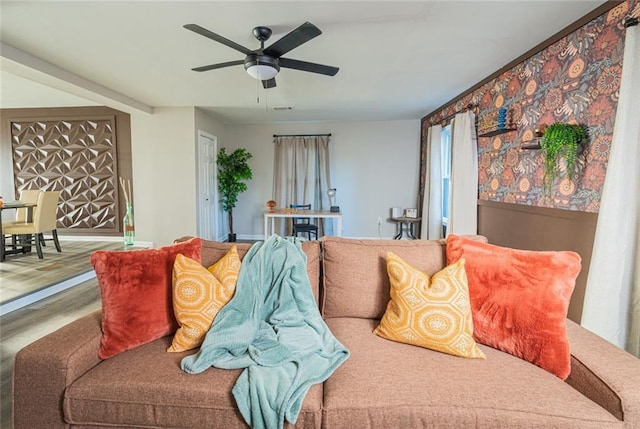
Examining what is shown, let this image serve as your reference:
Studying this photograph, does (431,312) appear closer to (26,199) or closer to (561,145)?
(561,145)

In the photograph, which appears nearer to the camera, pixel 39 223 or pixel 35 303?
pixel 35 303

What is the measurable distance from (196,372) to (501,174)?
10.4 ft

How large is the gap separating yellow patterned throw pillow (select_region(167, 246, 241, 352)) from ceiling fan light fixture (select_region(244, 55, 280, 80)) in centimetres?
160

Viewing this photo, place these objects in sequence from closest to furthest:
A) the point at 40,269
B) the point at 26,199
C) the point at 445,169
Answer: the point at 40,269, the point at 26,199, the point at 445,169

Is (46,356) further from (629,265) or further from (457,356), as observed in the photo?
(629,265)

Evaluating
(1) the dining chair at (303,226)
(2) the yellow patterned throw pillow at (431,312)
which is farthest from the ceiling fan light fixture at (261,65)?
(1) the dining chair at (303,226)

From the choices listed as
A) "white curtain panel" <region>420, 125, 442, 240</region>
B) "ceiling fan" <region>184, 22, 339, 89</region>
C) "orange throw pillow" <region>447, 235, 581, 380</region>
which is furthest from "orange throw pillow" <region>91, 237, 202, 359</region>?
"white curtain panel" <region>420, 125, 442, 240</region>

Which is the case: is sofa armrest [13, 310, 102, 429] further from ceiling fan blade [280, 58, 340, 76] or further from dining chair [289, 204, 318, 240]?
dining chair [289, 204, 318, 240]

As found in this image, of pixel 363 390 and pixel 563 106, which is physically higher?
pixel 563 106

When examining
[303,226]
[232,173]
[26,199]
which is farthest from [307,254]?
[26,199]

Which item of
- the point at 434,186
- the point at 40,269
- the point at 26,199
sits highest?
the point at 434,186

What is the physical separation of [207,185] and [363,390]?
4.92 metres

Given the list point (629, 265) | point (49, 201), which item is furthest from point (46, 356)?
point (49, 201)

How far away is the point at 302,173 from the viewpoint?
5.96 meters
